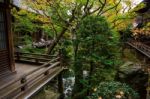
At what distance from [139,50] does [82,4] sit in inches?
374

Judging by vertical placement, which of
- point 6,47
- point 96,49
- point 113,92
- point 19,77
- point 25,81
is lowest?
point 113,92

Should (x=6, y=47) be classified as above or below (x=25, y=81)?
above

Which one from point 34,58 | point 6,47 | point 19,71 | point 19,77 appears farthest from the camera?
point 34,58

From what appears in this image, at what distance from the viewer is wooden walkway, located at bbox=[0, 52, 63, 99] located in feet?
27.1

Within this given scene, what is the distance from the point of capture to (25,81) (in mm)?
8984

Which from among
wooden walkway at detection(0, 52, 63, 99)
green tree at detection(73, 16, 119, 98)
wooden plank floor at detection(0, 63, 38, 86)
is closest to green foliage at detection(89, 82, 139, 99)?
green tree at detection(73, 16, 119, 98)

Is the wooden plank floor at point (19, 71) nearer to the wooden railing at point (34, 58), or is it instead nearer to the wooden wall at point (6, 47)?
the wooden wall at point (6, 47)

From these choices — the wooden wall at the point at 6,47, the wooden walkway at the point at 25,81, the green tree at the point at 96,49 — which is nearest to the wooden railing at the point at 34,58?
the wooden walkway at the point at 25,81

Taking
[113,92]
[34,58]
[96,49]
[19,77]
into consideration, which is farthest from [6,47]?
[113,92]

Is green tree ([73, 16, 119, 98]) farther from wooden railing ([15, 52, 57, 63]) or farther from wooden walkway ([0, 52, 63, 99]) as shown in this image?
wooden railing ([15, 52, 57, 63])

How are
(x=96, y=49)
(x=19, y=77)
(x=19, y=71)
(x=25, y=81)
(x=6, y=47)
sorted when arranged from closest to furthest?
1. (x=19, y=77)
2. (x=25, y=81)
3. (x=6, y=47)
4. (x=19, y=71)
5. (x=96, y=49)

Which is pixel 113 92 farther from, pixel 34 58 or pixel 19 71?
pixel 34 58

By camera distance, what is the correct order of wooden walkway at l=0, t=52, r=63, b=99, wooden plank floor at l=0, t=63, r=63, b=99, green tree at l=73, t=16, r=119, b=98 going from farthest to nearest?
1. green tree at l=73, t=16, r=119, b=98
2. wooden plank floor at l=0, t=63, r=63, b=99
3. wooden walkway at l=0, t=52, r=63, b=99

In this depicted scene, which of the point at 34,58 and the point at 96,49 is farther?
the point at 34,58
